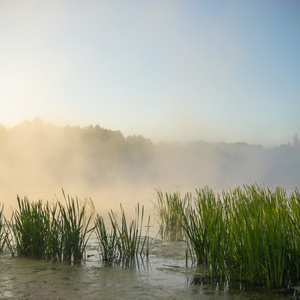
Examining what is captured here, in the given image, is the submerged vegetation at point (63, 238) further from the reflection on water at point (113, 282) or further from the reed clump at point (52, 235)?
the reflection on water at point (113, 282)

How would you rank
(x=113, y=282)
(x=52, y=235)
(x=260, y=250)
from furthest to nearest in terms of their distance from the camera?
(x=52, y=235), (x=113, y=282), (x=260, y=250)

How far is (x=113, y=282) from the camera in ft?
12.8

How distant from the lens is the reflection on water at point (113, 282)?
3.47m

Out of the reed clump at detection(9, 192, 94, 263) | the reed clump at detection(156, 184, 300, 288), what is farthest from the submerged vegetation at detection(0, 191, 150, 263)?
the reed clump at detection(156, 184, 300, 288)

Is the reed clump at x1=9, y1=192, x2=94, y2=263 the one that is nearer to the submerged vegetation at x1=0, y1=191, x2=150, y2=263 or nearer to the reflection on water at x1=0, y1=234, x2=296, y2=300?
the submerged vegetation at x1=0, y1=191, x2=150, y2=263

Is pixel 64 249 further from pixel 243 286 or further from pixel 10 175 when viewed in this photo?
pixel 10 175

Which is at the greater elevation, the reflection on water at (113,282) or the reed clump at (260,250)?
the reed clump at (260,250)

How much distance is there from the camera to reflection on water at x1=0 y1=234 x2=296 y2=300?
3.47 metres

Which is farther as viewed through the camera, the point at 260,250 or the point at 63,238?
A: the point at 63,238

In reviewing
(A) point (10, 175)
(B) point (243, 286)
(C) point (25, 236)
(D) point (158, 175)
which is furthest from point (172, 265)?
(D) point (158, 175)

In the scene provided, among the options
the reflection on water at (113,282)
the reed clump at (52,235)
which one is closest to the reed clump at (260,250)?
the reflection on water at (113,282)

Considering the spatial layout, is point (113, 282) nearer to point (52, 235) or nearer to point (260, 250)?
point (52, 235)

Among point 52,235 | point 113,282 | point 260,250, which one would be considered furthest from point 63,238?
point 260,250

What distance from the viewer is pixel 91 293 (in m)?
3.56
